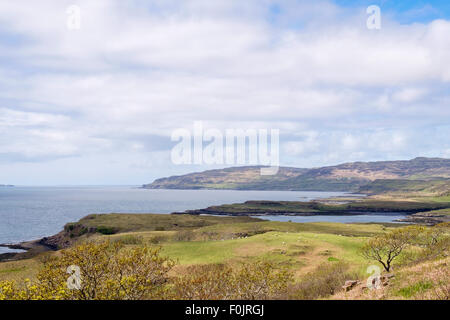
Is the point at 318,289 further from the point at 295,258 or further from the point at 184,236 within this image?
the point at 184,236

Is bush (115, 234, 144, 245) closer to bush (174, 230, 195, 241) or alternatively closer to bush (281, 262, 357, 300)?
bush (174, 230, 195, 241)

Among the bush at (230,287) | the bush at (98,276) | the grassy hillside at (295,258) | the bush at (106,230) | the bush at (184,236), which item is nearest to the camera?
the grassy hillside at (295,258)

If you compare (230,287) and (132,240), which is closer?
(230,287)

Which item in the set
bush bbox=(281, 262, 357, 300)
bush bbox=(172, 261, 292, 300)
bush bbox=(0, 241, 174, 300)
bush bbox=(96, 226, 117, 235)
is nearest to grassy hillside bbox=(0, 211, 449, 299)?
bush bbox=(281, 262, 357, 300)

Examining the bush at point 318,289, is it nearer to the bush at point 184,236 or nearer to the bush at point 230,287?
the bush at point 230,287

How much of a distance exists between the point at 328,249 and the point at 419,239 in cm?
1536

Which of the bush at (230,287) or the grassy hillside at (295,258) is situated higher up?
the bush at (230,287)

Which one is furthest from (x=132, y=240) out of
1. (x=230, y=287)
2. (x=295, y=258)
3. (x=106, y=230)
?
(x=230, y=287)

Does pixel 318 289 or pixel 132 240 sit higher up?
pixel 318 289

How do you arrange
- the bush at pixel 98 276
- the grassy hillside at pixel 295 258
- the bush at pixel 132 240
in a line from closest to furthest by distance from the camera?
the grassy hillside at pixel 295 258, the bush at pixel 98 276, the bush at pixel 132 240

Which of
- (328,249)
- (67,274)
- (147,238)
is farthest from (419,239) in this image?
(147,238)

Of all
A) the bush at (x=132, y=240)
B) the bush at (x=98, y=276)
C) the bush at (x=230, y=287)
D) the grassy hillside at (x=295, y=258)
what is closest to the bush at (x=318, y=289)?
the grassy hillside at (x=295, y=258)
